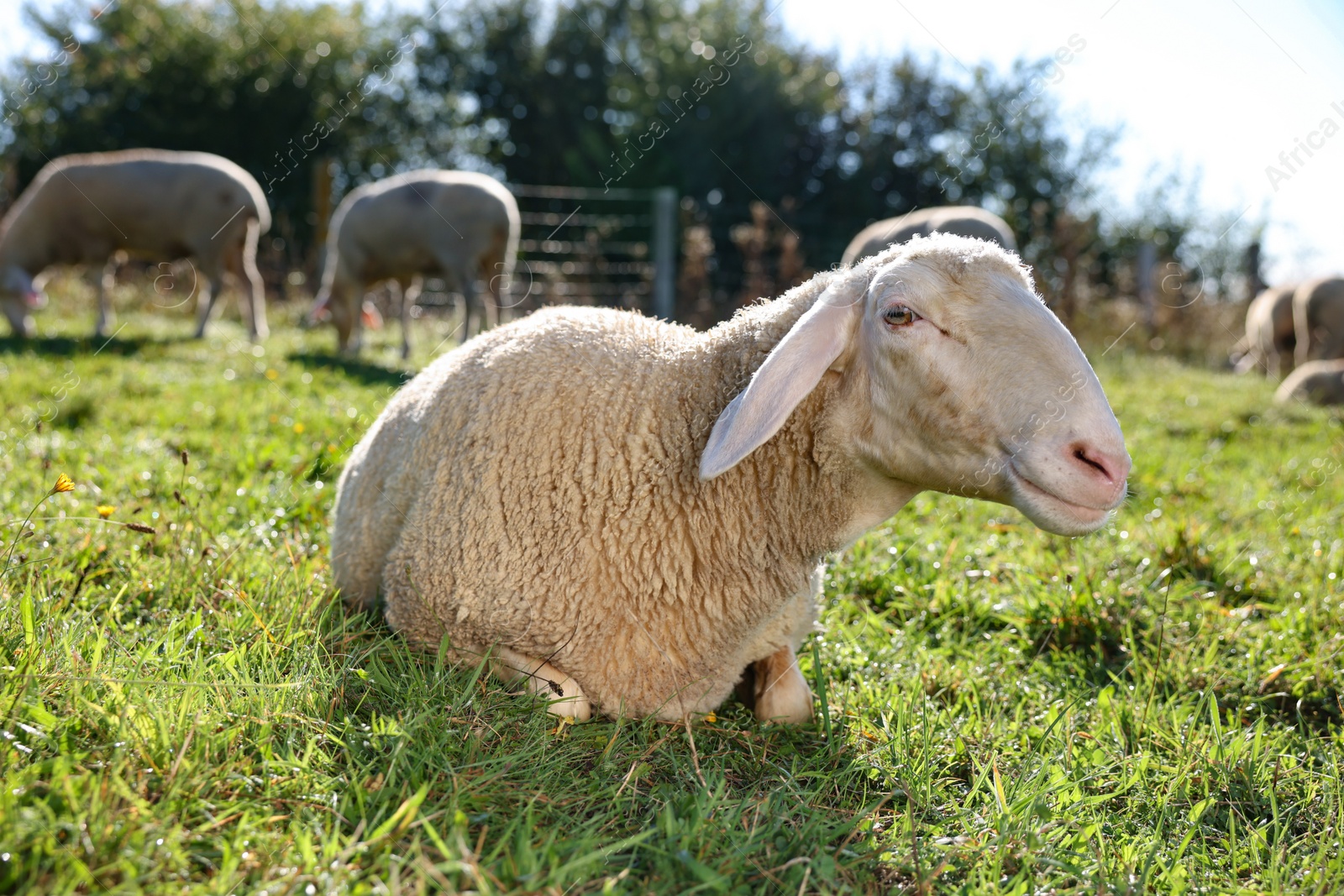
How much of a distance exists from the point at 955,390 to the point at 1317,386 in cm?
891

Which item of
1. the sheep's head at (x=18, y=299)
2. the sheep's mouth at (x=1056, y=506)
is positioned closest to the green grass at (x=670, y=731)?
the sheep's mouth at (x=1056, y=506)

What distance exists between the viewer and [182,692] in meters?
1.81

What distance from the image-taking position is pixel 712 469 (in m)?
1.90

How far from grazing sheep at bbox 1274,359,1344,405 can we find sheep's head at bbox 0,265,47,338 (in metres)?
11.1

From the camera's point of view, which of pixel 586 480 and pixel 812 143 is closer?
pixel 586 480

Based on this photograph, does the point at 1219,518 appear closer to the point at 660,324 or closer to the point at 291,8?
the point at 660,324

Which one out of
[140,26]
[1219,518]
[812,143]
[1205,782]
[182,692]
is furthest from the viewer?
[140,26]

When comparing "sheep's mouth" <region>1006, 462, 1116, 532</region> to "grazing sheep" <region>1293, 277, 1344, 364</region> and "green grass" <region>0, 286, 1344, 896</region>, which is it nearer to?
"green grass" <region>0, 286, 1344, 896</region>

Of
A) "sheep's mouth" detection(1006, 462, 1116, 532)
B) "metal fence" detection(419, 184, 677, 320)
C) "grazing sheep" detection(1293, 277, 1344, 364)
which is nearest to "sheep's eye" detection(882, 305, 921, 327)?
"sheep's mouth" detection(1006, 462, 1116, 532)

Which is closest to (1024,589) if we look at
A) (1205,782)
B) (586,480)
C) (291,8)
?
(1205,782)

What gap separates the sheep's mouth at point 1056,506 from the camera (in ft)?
6.15

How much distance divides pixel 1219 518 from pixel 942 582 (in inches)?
72.2

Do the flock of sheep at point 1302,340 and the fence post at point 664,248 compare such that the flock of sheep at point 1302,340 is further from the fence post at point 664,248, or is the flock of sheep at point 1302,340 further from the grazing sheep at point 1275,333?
the fence post at point 664,248

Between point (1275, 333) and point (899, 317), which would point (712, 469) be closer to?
point (899, 317)
